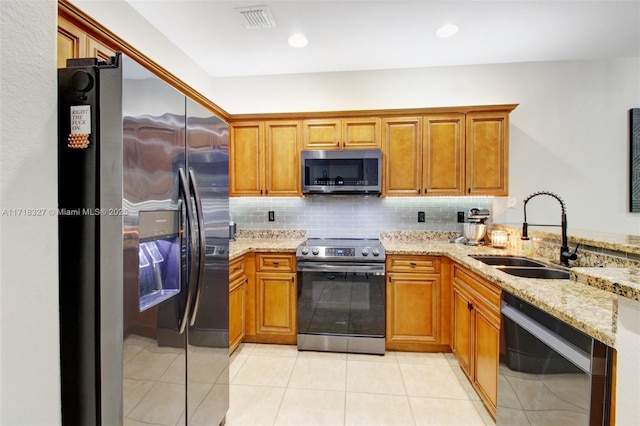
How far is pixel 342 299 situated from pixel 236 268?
0.99 meters

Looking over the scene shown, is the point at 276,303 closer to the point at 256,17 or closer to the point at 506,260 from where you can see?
the point at 506,260

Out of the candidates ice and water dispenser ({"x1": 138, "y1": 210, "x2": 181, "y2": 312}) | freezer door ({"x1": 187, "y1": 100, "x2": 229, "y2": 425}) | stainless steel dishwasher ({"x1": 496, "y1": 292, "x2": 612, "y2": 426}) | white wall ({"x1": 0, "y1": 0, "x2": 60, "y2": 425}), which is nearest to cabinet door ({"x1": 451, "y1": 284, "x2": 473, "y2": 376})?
stainless steel dishwasher ({"x1": 496, "y1": 292, "x2": 612, "y2": 426})

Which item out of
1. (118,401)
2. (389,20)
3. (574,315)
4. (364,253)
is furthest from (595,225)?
(118,401)

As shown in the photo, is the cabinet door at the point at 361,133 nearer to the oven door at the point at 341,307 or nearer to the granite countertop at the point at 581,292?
the oven door at the point at 341,307

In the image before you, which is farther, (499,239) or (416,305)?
(499,239)

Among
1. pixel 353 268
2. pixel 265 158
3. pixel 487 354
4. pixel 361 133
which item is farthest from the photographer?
pixel 265 158

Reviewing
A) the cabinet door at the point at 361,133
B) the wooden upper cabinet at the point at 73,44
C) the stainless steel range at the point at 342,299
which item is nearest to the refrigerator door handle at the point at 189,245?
the wooden upper cabinet at the point at 73,44

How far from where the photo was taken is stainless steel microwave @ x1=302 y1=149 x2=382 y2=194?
2893 mm

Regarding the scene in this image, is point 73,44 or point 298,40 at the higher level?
point 298,40

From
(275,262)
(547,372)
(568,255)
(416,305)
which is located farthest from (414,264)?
(547,372)

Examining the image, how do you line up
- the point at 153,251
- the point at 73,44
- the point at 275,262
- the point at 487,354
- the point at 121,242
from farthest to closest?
the point at 275,262 < the point at 487,354 < the point at 73,44 < the point at 153,251 < the point at 121,242

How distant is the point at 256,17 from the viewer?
2270mm

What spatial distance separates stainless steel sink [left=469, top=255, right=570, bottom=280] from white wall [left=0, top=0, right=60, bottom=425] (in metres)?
2.24

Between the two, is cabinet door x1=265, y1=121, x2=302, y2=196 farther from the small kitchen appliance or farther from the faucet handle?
the faucet handle
